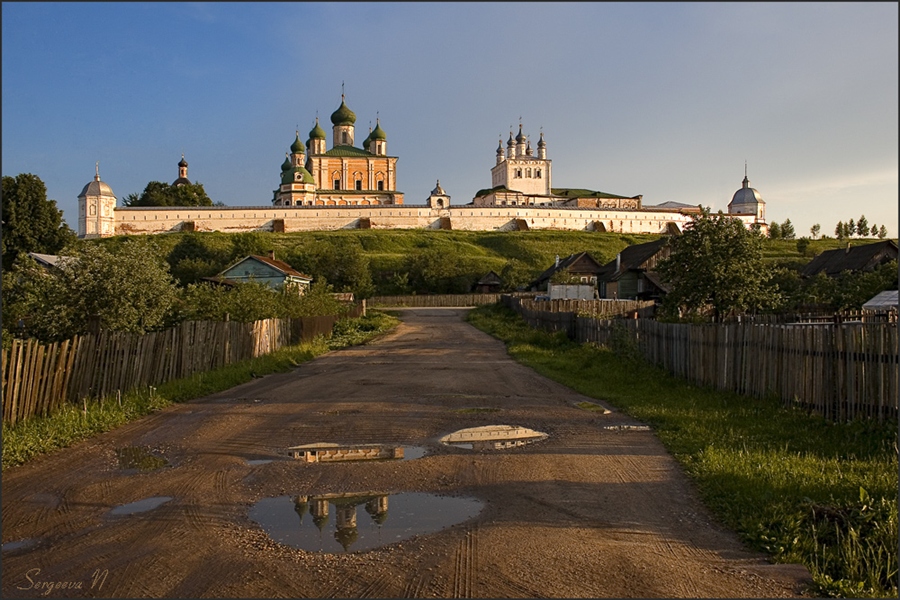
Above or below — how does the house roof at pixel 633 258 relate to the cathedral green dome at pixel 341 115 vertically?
below

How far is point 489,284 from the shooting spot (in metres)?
79.2

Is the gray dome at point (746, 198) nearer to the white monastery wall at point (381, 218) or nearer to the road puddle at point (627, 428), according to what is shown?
the white monastery wall at point (381, 218)

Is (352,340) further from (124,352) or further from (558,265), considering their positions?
(558,265)

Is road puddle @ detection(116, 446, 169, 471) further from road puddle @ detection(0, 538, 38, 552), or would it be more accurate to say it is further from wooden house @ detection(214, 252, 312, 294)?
wooden house @ detection(214, 252, 312, 294)

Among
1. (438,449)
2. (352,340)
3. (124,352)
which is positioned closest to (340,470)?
(438,449)

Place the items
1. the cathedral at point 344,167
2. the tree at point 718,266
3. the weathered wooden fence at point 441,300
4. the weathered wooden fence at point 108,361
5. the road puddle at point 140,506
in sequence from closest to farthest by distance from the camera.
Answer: the road puddle at point 140,506 < the weathered wooden fence at point 108,361 < the tree at point 718,266 < the weathered wooden fence at point 441,300 < the cathedral at point 344,167

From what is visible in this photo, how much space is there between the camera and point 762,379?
39.7ft

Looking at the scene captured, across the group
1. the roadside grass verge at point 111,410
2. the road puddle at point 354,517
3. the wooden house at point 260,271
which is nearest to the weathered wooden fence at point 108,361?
the roadside grass verge at point 111,410

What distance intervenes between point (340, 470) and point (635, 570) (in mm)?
3755

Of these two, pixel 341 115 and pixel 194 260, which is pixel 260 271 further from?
pixel 341 115

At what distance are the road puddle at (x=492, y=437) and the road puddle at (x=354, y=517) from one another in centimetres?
243

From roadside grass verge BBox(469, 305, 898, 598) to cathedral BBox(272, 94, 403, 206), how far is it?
363 feet

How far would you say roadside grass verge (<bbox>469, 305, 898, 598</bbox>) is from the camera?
5684mm

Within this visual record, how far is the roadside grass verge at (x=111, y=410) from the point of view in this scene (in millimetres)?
9161
